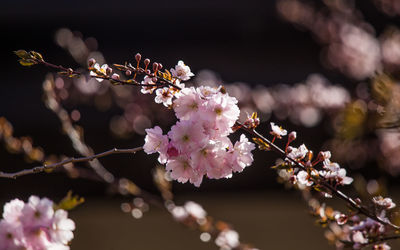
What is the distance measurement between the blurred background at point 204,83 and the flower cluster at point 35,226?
5.55 ft

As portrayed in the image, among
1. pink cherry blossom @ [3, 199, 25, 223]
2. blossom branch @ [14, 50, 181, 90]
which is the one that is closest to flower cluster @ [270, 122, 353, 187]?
blossom branch @ [14, 50, 181, 90]

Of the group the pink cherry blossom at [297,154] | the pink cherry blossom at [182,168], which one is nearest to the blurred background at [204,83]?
the pink cherry blossom at [182,168]

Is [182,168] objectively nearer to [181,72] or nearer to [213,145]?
[213,145]

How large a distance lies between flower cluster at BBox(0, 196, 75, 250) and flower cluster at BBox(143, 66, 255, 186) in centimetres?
32

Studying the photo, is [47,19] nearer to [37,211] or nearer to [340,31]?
[340,31]

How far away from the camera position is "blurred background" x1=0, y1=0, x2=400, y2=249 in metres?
3.61

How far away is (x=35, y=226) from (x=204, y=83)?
7.89 ft

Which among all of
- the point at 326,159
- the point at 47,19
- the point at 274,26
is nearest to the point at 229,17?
the point at 274,26

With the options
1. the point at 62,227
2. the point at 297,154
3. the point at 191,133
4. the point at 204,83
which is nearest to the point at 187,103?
the point at 191,133

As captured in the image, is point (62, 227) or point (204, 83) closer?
point (62, 227)

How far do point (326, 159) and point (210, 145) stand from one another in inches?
12.7

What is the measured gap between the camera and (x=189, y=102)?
1.19m

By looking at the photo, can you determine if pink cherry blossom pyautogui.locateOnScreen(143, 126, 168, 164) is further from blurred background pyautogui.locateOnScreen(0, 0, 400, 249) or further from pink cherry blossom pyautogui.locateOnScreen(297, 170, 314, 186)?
blurred background pyautogui.locateOnScreen(0, 0, 400, 249)

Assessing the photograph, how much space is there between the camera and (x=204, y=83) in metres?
3.51
